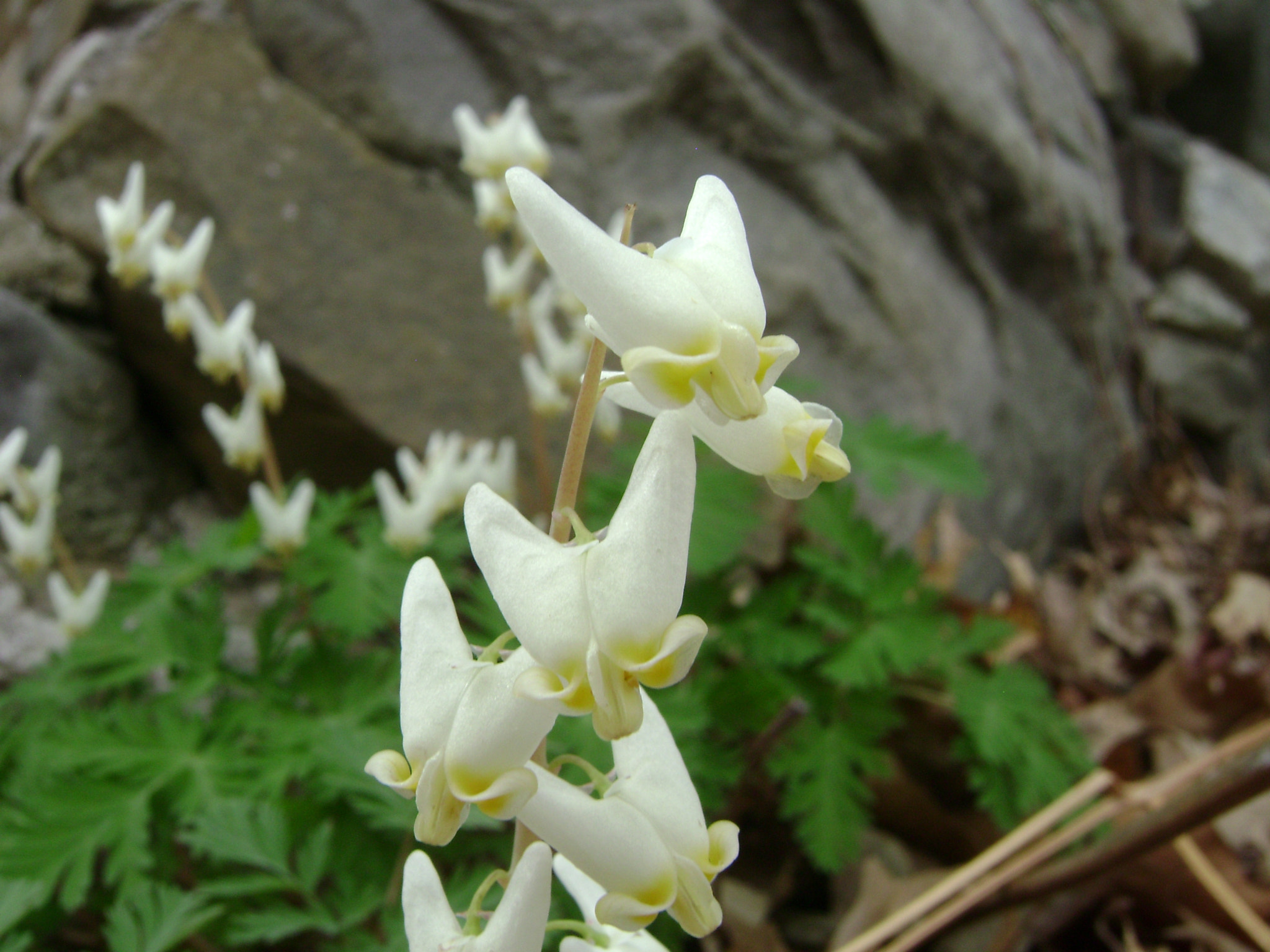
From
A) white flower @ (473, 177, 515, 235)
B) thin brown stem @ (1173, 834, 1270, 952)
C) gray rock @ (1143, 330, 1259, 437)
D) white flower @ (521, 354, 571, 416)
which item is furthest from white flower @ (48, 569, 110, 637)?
gray rock @ (1143, 330, 1259, 437)

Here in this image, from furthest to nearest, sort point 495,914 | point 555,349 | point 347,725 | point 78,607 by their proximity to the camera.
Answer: point 555,349
point 78,607
point 347,725
point 495,914

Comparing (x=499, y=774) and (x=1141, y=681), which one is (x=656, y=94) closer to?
(x=1141, y=681)

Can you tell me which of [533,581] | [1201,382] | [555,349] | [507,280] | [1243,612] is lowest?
[1201,382]

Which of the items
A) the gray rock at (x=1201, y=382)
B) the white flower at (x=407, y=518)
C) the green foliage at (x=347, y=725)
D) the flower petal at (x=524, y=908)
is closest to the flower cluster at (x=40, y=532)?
the green foliage at (x=347, y=725)

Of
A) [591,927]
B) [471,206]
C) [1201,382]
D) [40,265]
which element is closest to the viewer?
[591,927]

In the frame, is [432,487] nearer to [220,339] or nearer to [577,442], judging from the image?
[220,339]

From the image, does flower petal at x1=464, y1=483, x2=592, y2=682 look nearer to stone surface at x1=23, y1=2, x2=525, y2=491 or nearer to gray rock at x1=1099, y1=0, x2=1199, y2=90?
stone surface at x1=23, y1=2, x2=525, y2=491

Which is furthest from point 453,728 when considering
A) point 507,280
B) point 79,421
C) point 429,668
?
point 79,421
